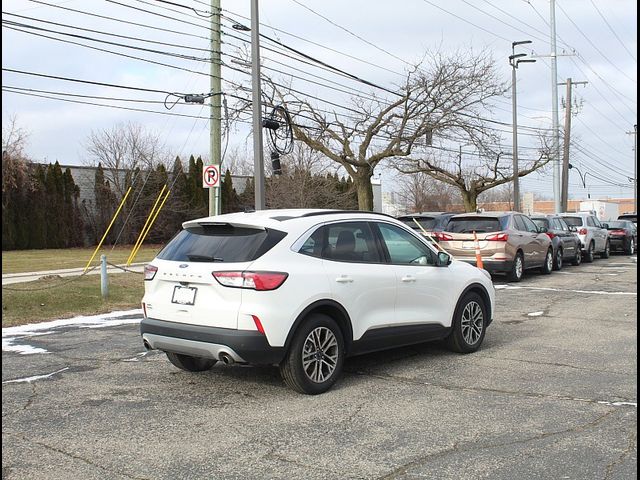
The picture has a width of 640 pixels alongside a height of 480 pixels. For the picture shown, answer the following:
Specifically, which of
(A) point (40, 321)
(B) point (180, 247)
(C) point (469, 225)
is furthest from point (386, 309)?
(C) point (469, 225)

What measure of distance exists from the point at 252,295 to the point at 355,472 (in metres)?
1.88

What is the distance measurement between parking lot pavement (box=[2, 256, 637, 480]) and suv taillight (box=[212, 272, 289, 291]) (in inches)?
40.9

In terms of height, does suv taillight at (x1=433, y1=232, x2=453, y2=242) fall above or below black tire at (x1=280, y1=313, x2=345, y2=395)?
above

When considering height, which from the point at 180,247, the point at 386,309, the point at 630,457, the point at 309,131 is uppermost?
the point at 309,131

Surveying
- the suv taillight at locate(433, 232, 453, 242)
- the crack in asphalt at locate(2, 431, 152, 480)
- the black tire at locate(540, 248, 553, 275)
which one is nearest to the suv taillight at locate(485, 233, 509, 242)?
the suv taillight at locate(433, 232, 453, 242)

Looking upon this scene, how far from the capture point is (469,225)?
16.2 meters

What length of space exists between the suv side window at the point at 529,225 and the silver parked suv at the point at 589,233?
5994mm

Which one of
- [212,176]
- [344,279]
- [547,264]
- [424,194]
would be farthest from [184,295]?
[424,194]

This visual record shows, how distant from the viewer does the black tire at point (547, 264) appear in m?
18.2

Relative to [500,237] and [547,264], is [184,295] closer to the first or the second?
[500,237]

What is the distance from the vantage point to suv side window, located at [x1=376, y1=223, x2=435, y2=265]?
7.03 metres

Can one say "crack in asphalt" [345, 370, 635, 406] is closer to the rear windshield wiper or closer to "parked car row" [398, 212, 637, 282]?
the rear windshield wiper

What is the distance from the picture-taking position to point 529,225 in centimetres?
1739

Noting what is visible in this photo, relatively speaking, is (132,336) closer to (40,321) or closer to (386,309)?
(40,321)
